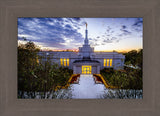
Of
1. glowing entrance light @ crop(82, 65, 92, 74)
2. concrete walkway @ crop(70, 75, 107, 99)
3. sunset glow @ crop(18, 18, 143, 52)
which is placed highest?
sunset glow @ crop(18, 18, 143, 52)

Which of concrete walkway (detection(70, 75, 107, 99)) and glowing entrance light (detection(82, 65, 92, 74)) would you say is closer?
concrete walkway (detection(70, 75, 107, 99))

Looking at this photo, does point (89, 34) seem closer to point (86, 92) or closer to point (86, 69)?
point (86, 69)

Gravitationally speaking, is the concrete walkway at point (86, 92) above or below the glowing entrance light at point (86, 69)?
below

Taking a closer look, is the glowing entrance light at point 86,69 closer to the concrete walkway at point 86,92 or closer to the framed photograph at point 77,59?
the framed photograph at point 77,59

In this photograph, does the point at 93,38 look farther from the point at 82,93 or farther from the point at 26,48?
the point at 26,48

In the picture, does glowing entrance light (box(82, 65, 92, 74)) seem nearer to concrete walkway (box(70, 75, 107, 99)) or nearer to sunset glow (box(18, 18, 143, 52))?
sunset glow (box(18, 18, 143, 52))

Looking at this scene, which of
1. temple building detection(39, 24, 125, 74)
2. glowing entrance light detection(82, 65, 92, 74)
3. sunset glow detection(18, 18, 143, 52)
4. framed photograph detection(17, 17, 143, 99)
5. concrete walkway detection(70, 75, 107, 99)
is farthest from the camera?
glowing entrance light detection(82, 65, 92, 74)

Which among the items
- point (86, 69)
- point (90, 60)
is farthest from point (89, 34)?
point (86, 69)

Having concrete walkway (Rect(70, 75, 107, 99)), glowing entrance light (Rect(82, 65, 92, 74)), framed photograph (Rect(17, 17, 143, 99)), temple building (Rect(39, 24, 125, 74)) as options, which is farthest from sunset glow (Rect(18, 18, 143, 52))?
concrete walkway (Rect(70, 75, 107, 99))

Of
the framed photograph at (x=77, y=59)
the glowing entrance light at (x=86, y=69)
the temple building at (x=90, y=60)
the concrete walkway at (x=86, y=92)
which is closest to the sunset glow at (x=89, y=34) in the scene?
the framed photograph at (x=77, y=59)

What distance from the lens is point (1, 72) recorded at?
28.3 inches

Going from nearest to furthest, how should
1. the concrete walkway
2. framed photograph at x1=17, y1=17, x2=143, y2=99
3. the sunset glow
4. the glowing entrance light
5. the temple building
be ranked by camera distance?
framed photograph at x1=17, y1=17, x2=143, y2=99, the concrete walkway, the sunset glow, the temple building, the glowing entrance light

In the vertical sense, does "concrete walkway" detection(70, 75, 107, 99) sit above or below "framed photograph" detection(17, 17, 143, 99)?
below

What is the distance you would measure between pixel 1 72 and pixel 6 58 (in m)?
0.13
